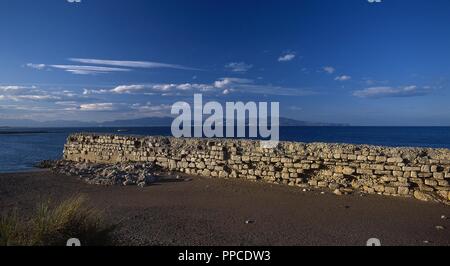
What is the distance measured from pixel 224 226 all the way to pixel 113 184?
538cm

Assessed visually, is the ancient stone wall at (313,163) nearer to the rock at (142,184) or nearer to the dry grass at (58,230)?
the rock at (142,184)

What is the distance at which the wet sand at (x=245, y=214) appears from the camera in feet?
20.6

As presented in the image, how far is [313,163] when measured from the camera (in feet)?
33.7

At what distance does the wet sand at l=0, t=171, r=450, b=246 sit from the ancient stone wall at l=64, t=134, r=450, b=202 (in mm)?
448

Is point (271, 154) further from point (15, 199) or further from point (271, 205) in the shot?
point (15, 199)

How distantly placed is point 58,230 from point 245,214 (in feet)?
12.2

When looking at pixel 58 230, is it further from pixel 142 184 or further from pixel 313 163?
pixel 313 163

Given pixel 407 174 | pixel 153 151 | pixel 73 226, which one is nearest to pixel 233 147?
pixel 153 151

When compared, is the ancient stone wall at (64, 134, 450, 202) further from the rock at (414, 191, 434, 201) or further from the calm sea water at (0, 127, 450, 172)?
the calm sea water at (0, 127, 450, 172)

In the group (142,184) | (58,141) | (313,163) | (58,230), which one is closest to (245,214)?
(313,163)

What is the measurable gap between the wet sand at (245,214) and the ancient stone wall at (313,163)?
45cm

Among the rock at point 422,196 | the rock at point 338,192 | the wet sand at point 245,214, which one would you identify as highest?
the rock at point 422,196

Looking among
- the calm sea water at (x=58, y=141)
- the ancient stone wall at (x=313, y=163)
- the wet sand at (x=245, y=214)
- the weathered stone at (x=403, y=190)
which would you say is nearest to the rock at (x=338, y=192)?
the ancient stone wall at (x=313, y=163)
